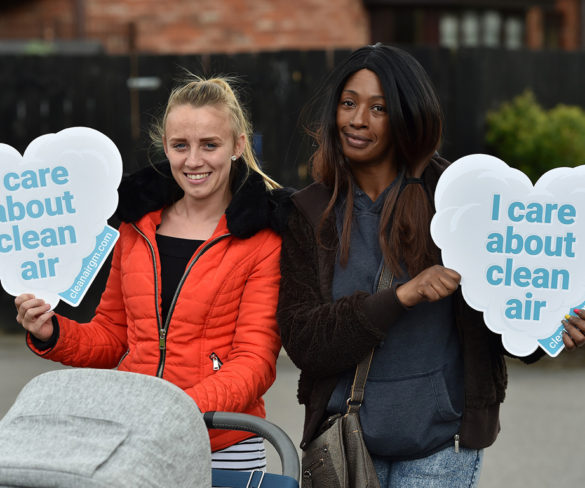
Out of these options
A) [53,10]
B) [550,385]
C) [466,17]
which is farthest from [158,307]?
[466,17]

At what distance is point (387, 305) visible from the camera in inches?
98.3

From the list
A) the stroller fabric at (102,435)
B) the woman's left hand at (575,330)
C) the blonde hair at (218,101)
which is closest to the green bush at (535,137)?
the blonde hair at (218,101)

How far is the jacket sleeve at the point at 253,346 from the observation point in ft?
8.51

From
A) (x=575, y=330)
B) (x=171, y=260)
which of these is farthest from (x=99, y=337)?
(x=575, y=330)

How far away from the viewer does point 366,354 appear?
257cm

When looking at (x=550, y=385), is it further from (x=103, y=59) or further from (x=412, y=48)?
(x=103, y=59)

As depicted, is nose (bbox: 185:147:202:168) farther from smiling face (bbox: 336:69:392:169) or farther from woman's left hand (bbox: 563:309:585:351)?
woman's left hand (bbox: 563:309:585:351)

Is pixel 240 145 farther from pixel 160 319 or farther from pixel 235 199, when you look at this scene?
pixel 160 319

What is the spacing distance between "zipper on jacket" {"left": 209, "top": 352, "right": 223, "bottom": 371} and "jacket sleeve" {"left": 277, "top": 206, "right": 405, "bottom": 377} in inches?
8.1

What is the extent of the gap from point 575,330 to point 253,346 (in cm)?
90

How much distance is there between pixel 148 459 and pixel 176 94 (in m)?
1.27

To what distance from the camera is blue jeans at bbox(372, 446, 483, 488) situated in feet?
8.52

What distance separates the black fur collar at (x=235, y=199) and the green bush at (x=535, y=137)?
5597 millimetres

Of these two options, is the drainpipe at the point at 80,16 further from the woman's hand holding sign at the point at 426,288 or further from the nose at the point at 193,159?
the woman's hand holding sign at the point at 426,288
